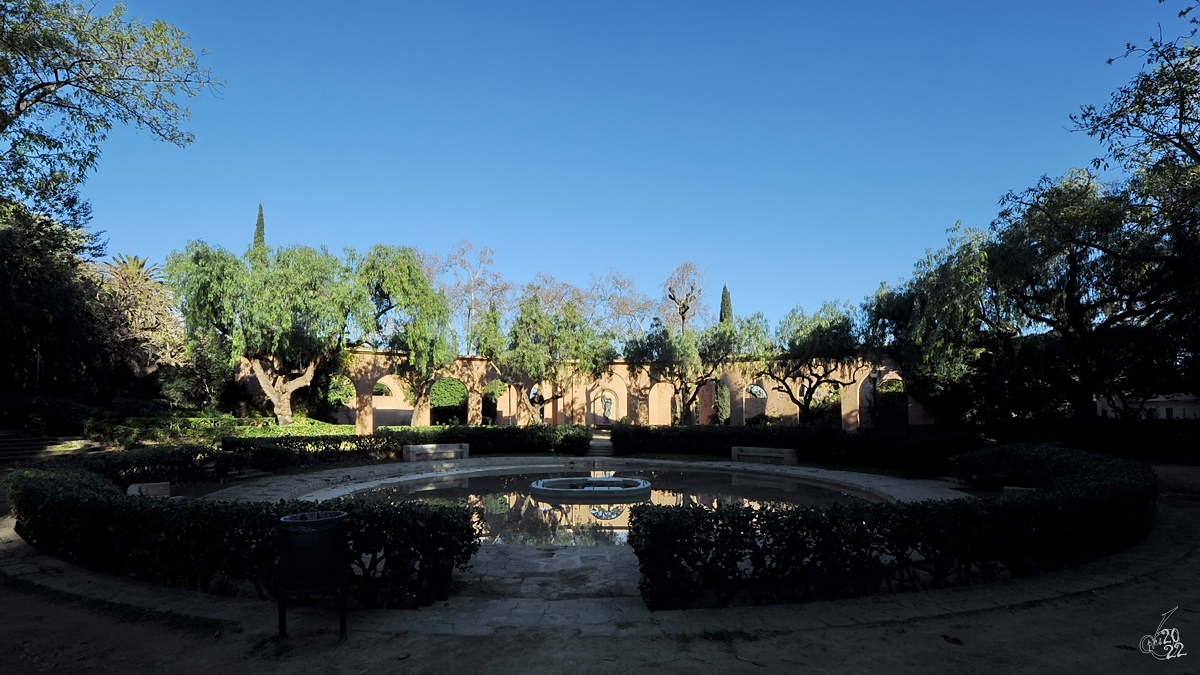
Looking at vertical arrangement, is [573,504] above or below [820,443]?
→ below

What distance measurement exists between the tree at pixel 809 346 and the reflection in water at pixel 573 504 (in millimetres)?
6868

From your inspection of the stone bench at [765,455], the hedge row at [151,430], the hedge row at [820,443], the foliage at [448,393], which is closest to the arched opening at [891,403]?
the hedge row at [820,443]

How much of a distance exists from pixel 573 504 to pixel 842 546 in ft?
22.3

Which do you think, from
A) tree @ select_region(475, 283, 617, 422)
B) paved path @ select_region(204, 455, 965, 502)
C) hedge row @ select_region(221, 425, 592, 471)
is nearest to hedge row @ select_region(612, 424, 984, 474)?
paved path @ select_region(204, 455, 965, 502)

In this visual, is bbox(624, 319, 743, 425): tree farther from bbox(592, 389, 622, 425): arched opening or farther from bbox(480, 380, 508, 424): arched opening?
bbox(592, 389, 622, 425): arched opening

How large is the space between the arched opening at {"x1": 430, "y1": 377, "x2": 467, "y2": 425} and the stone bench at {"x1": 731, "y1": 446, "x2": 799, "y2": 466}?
14.2 meters

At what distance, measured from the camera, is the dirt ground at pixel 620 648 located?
3666 millimetres

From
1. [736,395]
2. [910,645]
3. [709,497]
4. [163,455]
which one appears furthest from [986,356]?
[163,455]

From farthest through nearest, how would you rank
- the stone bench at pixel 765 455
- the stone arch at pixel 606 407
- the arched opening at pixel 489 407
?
the stone arch at pixel 606 407
the arched opening at pixel 489 407
the stone bench at pixel 765 455

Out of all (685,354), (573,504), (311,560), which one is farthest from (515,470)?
(311,560)

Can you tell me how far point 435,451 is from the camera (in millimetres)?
18859

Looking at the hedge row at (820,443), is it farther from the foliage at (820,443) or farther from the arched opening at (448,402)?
the arched opening at (448,402)

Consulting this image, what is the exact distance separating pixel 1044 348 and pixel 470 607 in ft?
66.9

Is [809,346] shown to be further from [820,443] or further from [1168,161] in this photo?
[1168,161]
